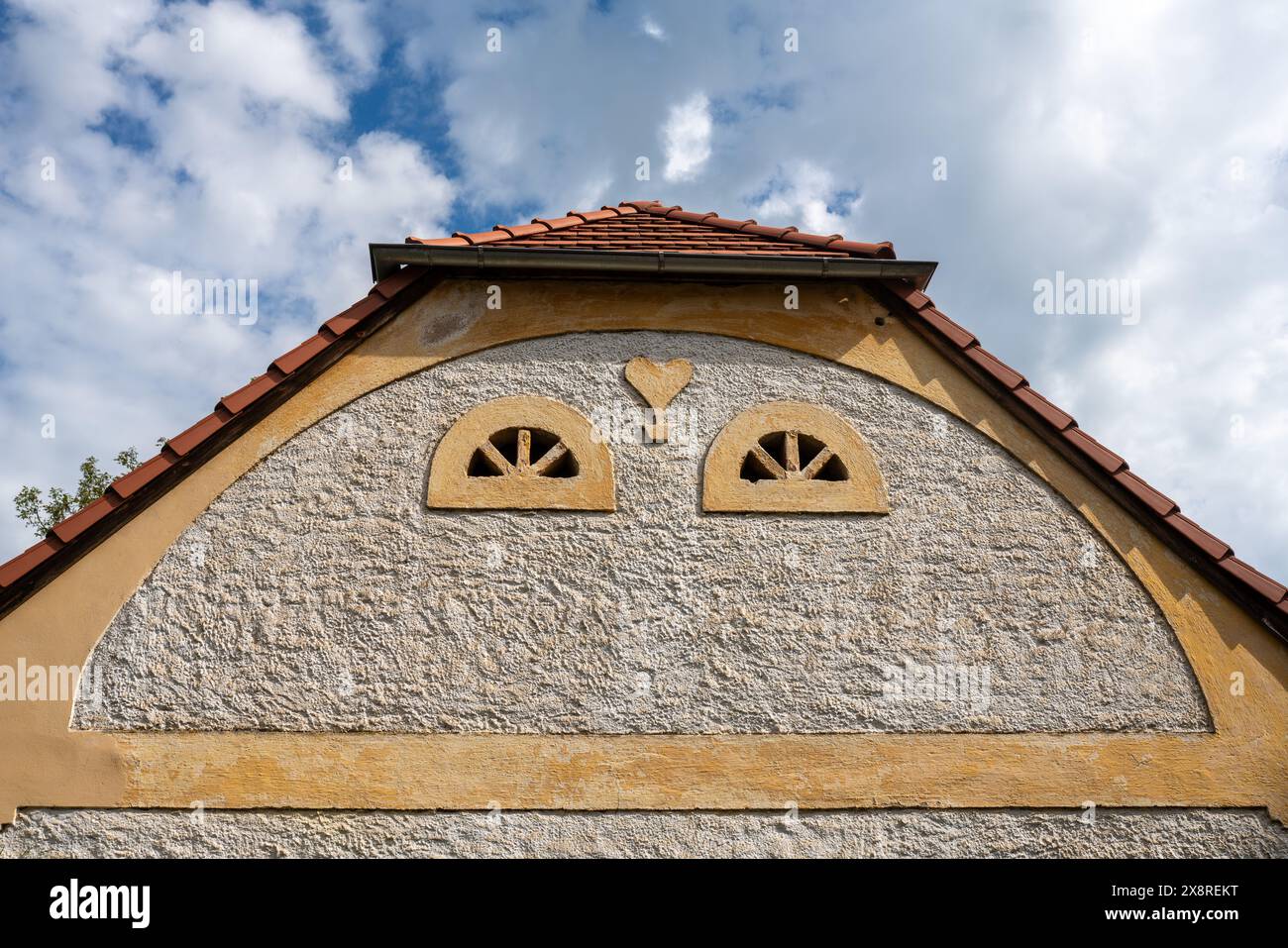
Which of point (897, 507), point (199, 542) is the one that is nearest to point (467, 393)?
point (199, 542)

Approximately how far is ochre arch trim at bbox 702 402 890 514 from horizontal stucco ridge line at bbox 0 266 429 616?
2.05 m

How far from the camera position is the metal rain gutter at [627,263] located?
5.66 metres

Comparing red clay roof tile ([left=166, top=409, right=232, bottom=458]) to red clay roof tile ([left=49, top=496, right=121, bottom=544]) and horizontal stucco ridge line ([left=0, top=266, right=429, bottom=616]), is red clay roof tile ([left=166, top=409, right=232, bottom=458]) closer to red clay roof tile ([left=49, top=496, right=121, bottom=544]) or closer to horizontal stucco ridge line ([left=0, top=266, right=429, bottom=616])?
horizontal stucco ridge line ([left=0, top=266, right=429, bottom=616])

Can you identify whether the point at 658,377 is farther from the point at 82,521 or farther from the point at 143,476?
the point at 82,521

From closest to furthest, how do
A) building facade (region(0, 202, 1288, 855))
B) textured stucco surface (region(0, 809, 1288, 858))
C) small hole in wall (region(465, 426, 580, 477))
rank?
textured stucco surface (region(0, 809, 1288, 858))
building facade (region(0, 202, 1288, 855))
small hole in wall (region(465, 426, 580, 477))

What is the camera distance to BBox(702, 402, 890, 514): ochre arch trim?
5340 mm

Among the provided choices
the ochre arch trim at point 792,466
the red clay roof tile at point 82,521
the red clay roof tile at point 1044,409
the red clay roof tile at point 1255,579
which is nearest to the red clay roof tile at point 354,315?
the red clay roof tile at point 82,521

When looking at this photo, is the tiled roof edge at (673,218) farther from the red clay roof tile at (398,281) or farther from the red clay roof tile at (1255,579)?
the red clay roof tile at (1255,579)

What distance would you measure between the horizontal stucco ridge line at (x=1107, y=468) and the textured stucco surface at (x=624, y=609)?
0.89ft

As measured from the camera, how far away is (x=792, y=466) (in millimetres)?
5457

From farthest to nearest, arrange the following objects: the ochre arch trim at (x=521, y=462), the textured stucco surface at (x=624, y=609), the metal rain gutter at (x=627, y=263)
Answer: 1. the metal rain gutter at (x=627, y=263)
2. the ochre arch trim at (x=521, y=462)
3. the textured stucco surface at (x=624, y=609)

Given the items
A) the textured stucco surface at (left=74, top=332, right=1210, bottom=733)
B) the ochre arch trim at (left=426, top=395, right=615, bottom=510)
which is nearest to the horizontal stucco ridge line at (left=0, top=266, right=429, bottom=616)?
the textured stucco surface at (left=74, top=332, right=1210, bottom=733)

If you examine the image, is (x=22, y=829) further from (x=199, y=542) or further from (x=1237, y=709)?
(x=1237, y=709)

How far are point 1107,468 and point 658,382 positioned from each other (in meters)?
2.48
